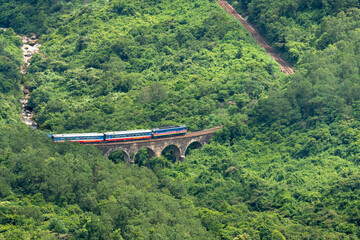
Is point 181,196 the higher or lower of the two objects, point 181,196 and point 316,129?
the lower

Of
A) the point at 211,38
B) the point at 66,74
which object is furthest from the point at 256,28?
the point at 66,74

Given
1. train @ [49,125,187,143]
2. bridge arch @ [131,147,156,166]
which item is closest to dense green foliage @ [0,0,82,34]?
bridge arch @ [131,147,156,166]

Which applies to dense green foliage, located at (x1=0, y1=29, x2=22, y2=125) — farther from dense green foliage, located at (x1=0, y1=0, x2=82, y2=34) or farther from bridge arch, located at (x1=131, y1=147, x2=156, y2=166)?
bridge arch, located at (x1=131, y1=147, x2=156, y2=166)

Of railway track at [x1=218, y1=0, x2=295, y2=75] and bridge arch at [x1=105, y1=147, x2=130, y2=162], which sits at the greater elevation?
railway track at [x1=218, y1=0, x2=295, y2=75]

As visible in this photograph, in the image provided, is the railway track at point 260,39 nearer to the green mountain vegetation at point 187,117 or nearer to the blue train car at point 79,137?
the green mountain vegetation at point 187,117

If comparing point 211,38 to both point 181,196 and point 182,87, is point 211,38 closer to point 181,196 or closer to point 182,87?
point 182,87

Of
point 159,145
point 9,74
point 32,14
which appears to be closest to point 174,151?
point 159,145
